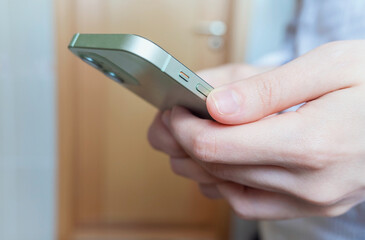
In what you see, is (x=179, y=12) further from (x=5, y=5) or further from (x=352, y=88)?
(x=352, y=88)

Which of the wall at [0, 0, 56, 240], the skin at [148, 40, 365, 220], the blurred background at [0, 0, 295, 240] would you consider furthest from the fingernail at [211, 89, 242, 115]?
the blurred background at [0, 0, 295, 240]

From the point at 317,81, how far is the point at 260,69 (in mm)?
258

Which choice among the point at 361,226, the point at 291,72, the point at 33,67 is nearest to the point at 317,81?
the point at 291,72

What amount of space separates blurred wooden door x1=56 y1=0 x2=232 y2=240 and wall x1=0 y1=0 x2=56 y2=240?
0.07 m

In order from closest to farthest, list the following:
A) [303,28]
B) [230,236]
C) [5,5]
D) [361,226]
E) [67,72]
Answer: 1. [361,226]
2. [303,28]
3. [5,5]
4. [67,72]
5. [230,236]

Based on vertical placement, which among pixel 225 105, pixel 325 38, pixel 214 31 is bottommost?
pixel 225 105

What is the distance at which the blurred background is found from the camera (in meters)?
0.98

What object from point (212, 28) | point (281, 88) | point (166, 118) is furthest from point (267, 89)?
point (212, 28)

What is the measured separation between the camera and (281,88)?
246 millimetres

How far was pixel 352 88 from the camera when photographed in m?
0.23

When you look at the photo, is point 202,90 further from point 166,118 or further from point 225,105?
point 166,118

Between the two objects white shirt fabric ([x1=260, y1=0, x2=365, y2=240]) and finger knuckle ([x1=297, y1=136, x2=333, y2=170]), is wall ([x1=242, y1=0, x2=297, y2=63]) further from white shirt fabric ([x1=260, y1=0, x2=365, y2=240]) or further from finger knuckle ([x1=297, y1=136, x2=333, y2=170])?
finger knuckle ([x1=297, y1=136, x2=333, y2=170])

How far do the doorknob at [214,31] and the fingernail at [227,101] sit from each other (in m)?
0.98

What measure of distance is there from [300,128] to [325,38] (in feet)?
0.88
